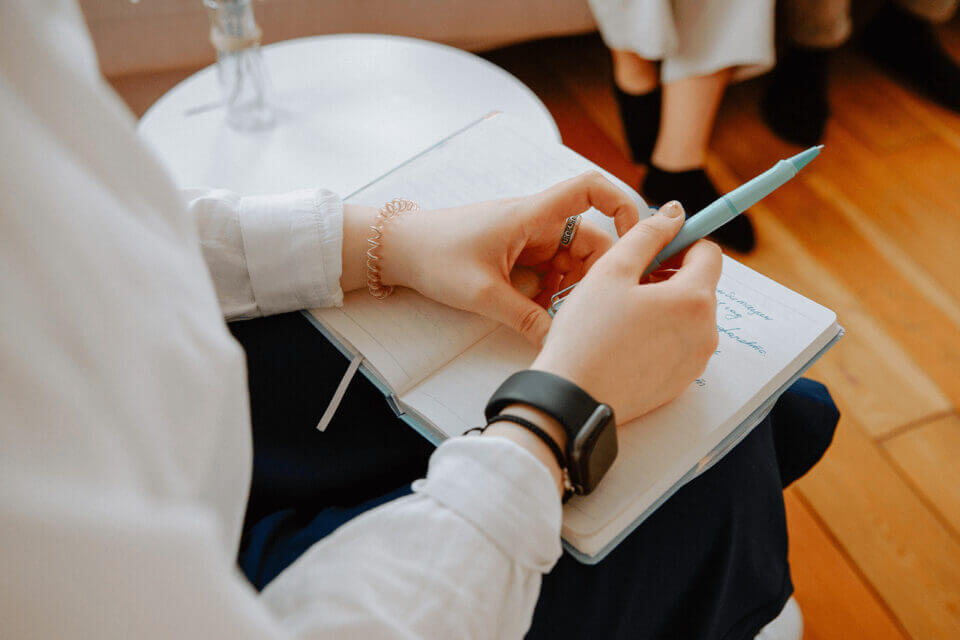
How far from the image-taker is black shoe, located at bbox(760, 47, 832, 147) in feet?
4.85

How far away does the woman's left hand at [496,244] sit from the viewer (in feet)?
1.69

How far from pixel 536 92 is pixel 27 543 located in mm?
1528

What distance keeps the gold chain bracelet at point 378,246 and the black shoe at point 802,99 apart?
117 centimetres

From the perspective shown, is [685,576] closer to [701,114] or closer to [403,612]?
[403,612]

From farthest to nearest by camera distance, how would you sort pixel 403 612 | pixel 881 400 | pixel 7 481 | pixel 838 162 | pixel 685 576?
pixel 838 162 < pixel 881 400 < pixel 685 576 < pixel 403 612 < pixel 7 481

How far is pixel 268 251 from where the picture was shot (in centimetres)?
55

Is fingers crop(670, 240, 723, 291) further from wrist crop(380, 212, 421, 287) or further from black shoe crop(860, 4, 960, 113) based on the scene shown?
black shoe crop(860, 4, 960, 113)

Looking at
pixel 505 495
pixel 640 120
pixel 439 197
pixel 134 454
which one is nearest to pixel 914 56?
pixel 640 120

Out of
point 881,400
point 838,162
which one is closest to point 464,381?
point 881,400

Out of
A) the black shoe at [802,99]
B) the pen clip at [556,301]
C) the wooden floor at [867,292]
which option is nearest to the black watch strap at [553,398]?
the pen clip at [556,301]

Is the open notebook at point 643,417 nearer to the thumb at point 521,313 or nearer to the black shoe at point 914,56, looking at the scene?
the thumb at point 521,313

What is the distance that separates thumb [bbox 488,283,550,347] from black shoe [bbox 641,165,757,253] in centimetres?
86

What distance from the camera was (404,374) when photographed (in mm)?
513

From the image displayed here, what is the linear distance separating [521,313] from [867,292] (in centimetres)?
95
